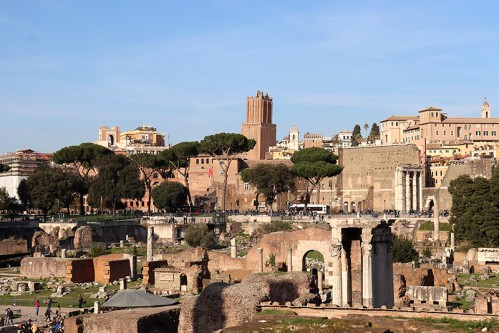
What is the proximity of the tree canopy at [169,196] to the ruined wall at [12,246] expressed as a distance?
2454cm

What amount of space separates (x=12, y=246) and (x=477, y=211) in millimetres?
24115

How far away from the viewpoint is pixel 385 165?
3260 inches

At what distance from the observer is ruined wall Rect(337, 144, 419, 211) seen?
81.7 meters

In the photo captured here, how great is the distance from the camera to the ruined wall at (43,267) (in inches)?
1501

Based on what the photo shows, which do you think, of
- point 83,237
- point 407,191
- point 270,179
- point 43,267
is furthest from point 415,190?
point 43,267

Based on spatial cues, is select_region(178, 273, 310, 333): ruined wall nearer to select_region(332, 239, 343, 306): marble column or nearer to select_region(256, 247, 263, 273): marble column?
select_region(332, 239, 343, 306): marble column

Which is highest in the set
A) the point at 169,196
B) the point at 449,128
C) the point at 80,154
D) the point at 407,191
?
the point at 449,128

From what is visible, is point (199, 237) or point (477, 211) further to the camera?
point (199, 237)

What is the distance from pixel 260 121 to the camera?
109625 mm

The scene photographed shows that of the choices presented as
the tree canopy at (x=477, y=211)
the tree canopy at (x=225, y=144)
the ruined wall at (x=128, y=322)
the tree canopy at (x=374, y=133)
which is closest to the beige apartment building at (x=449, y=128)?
the tree canopy at (x=374, y=133)

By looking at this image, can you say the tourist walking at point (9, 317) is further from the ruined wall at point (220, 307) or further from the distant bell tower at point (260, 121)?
the distant bell tower at point (260, 121)

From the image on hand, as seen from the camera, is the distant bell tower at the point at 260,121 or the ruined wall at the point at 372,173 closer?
the ruined wall at the point at 372,173

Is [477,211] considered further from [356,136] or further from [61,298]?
[356,136]

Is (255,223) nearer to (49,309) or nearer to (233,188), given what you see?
(233,188)
